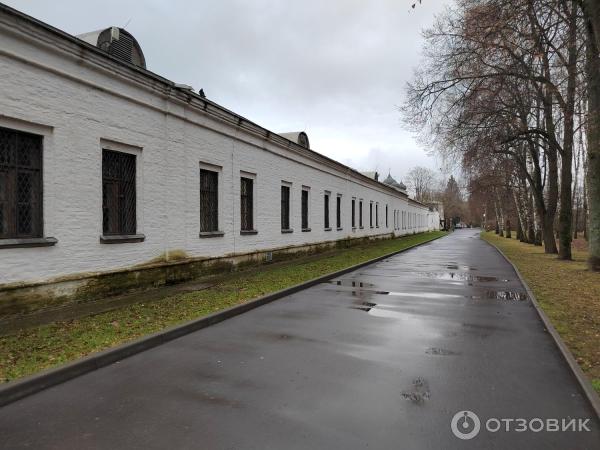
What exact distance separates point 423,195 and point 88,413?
112747 millimetres

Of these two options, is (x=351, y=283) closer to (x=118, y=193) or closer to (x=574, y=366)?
(x=118, y=193)

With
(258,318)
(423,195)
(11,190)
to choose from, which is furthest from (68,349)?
(423,195)

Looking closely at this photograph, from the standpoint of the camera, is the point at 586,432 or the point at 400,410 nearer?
the point at 586,432

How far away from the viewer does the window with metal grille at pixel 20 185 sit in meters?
7.51

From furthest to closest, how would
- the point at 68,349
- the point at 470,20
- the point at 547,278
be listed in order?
1. the point at 547,278
2. the point at 470,20
3. the point at 68,349

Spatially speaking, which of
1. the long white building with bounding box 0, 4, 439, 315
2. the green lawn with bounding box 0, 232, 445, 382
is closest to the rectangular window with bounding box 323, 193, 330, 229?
the long white building with bounding box 0, 4, 439, 315

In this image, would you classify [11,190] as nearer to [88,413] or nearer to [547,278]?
[88,413]

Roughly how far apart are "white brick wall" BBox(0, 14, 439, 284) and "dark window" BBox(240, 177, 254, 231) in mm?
512

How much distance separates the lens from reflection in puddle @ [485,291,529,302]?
32.0 feet

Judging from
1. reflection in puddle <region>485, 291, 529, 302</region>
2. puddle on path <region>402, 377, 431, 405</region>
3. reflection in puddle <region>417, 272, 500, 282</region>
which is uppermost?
puddle on path <region>402, 377, 431, 405</region>

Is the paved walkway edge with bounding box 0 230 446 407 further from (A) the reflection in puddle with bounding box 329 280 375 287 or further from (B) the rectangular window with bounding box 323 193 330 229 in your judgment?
(B) the rectangular window with bounding box 323 193 330 229

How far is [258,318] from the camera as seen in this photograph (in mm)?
7707

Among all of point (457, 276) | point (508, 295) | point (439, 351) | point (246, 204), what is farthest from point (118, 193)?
point (457, 276)

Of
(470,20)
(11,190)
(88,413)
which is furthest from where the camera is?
(470,20)
